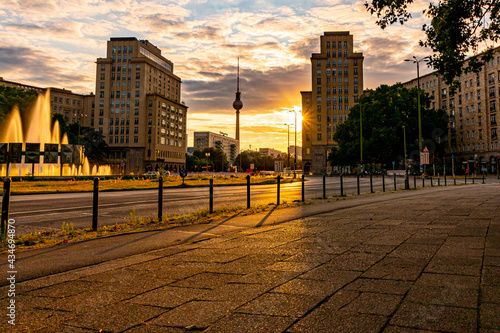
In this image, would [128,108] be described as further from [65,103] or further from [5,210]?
[5,210]

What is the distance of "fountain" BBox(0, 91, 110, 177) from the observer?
30.0m

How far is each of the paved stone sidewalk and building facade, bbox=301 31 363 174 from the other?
91156mm

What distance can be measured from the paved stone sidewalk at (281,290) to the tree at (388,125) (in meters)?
59.1

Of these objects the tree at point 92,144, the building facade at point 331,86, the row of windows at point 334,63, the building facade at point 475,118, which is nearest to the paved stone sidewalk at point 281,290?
the building facade at point 475,118

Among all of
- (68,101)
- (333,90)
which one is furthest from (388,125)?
(68,101)

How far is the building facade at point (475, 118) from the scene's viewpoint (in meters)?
80.3

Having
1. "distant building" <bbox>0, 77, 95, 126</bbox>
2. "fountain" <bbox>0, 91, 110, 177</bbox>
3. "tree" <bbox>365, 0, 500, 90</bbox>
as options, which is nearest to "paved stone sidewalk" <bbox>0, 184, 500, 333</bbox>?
"tree" <bbox>365, 0, 500, 90</bbox>

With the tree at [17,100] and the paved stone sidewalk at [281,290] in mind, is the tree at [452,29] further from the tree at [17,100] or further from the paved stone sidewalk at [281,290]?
the tree at [17,100]

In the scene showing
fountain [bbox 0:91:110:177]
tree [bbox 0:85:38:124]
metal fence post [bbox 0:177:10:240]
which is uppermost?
tree [bbox 0:85:38:124]

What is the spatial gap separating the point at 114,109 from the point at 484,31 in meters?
99.7

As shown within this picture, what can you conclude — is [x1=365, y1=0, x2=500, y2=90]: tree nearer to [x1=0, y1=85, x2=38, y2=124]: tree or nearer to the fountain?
the fountain

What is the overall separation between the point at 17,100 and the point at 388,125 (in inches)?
2440

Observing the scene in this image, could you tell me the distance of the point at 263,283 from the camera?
331 cm

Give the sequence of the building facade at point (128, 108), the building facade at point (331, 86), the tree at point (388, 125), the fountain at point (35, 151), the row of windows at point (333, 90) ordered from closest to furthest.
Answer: the fountain at point (35, 151) < the tree at point (388, 125) < the building facade at point (331, 86) < the row of windows at point (333, 90) < the building facade at point (128, 108)
